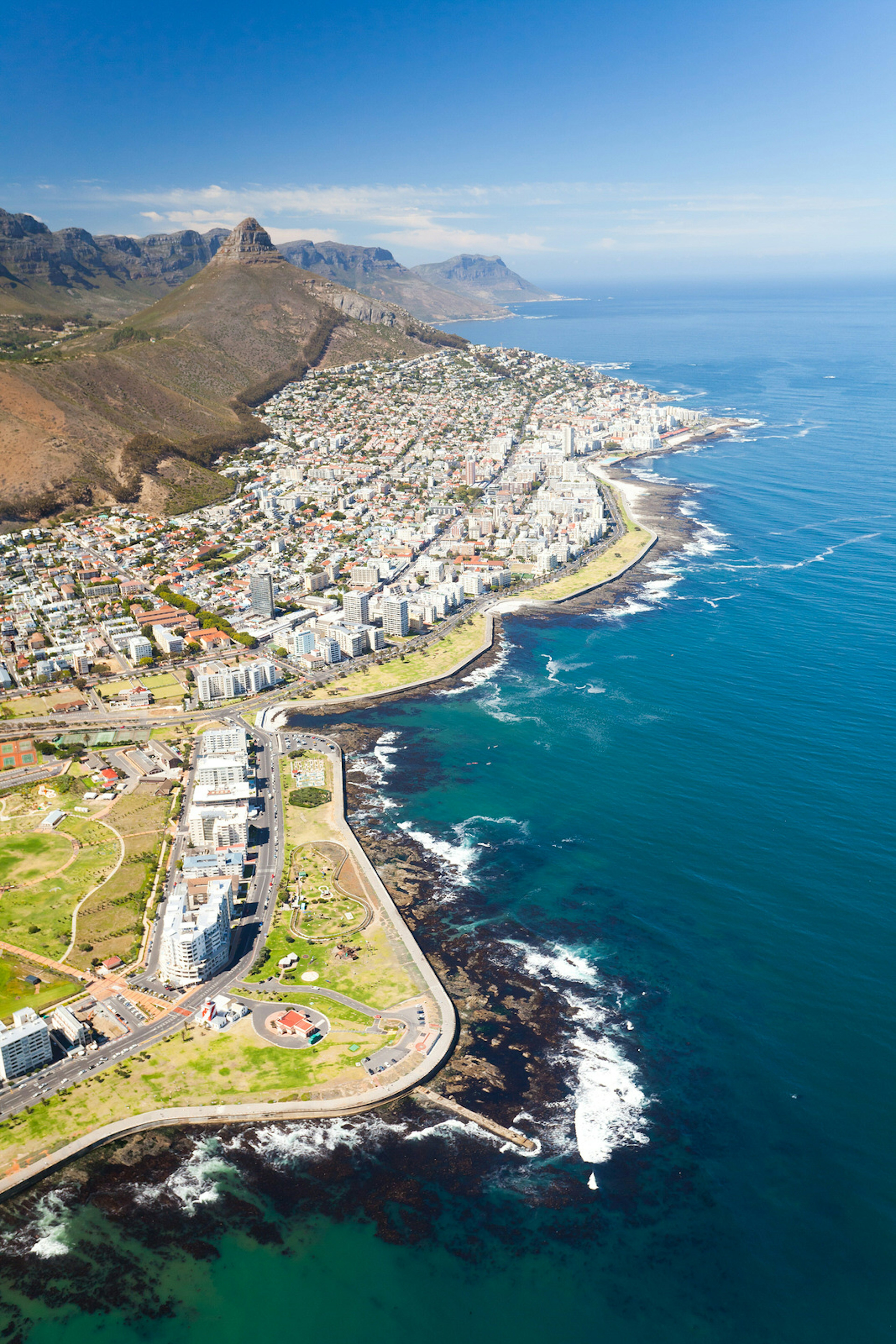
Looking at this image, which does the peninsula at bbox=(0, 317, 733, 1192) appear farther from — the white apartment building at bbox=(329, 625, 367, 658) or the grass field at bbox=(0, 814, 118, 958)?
the white apartment building at bbox=(329, 625, 367, 658)

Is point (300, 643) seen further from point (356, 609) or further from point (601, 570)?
point (601, 570)

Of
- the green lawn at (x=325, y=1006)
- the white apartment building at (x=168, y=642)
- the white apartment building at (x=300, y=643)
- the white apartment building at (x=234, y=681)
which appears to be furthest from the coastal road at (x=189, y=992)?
the white apartment building at (x=168, y=642)

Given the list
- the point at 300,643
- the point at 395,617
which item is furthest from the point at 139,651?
the point at 395,617

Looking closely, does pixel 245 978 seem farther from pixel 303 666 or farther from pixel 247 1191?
pixel 303 666

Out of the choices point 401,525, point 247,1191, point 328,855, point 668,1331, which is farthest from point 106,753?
point 401,525

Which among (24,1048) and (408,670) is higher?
(408,670)

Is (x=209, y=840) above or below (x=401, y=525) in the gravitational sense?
below

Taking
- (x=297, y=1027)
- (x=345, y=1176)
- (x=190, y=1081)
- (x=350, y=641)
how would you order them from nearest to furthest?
(x=345, y=1176) < (x=190, y=1081) < (x=297, y=1027) < (x=350, y=641)
